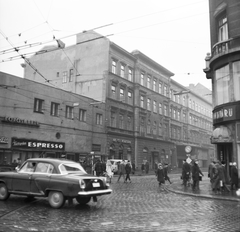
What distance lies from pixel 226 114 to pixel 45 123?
19.1 metres

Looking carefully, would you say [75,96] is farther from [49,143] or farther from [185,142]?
[185,142]

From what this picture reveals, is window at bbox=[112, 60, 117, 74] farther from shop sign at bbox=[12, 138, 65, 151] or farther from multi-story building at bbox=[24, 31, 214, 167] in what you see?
shop sign at bbox=[12, 138, 65, 151]

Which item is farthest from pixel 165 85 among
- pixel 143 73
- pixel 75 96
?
pixel 75 96

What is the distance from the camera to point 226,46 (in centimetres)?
1931

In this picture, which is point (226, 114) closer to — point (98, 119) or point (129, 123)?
point (98, 119)

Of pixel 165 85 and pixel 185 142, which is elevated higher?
pixel 165 85

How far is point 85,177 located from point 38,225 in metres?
2.76

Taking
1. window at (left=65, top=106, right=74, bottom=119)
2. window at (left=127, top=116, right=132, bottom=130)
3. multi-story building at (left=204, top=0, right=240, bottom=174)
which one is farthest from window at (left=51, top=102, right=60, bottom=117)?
multi-story building at (left=204, top=0, right=240, bottom=174)

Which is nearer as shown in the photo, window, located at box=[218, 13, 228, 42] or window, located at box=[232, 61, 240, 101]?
window, located at box=[232, 61, 240, 101]

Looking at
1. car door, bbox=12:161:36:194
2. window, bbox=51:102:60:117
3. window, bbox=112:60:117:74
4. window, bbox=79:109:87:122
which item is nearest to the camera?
car door, bbox=12:161:36:194

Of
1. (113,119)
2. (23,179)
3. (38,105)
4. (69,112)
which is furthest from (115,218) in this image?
(113,119)

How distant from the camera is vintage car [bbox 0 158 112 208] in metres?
9.37

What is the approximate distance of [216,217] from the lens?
8.37 m

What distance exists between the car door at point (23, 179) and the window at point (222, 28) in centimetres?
1605
